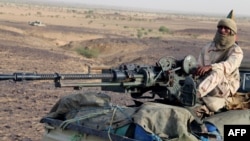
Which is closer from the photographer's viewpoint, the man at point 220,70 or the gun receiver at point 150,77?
the gun receiver at point 150,77

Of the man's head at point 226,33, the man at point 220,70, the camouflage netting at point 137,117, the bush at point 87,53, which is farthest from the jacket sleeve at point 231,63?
the bush at point 87,53

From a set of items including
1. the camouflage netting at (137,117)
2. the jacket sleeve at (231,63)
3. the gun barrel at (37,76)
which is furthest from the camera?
the jacket sleeve at (231,63)

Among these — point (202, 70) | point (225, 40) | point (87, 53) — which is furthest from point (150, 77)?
point (87, 53)

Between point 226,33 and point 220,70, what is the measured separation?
55cm

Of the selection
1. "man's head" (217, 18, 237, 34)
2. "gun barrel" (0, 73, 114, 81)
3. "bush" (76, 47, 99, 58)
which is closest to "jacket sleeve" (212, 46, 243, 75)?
"man's head" (217, 18, 237, 34)

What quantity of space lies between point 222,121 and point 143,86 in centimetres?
94

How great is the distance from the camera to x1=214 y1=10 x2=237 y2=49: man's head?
700cm

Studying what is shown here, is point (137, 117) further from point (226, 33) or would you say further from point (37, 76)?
point (226, 33)

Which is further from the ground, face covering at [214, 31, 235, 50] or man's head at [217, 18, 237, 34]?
man's head at [217, 18, 237, 34]

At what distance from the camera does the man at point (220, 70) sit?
6.61 m

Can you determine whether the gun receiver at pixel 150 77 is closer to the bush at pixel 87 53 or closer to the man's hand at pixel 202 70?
the man's hand at pixel 202 70

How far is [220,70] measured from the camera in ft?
22.2

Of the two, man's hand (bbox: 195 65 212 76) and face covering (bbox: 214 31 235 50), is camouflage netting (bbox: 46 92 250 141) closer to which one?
man's hand (bbox: 195 65 212 76)

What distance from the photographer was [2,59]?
71.8 ft
